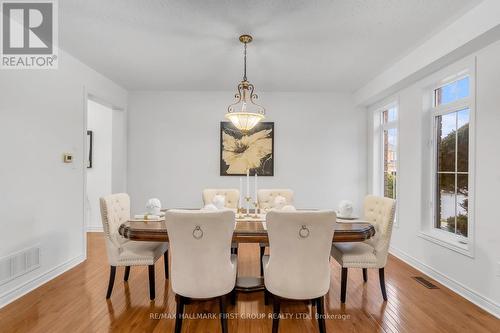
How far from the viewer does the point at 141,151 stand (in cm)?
465

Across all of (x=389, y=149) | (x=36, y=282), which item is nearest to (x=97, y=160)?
(x=36, y=282)

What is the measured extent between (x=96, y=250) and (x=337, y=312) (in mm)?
3386

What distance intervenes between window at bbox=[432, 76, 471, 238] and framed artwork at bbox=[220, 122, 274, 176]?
2388mm

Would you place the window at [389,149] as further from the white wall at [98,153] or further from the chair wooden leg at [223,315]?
the white wall at [98,153]

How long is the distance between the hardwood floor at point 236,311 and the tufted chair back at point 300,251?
1.50 feet

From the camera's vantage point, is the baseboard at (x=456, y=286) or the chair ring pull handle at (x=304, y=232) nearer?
the chair ring pull handle at (x=304, y=232)

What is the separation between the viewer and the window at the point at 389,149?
4062 mm

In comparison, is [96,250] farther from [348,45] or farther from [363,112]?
[363,112]

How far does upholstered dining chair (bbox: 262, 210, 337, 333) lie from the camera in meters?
1.71

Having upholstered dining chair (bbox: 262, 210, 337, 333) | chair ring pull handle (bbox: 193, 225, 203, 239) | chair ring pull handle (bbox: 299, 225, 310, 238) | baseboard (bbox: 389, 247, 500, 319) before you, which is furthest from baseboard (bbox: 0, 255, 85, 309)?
baseboard (bbox: 389, 247, 500, 319)

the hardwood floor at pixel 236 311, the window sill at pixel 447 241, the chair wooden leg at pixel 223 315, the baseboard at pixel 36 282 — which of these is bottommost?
the hardwood floor at pixel 236 311

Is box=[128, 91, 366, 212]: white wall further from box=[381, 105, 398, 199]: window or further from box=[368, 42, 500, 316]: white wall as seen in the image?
box=[368, 42, 500, 316]: white wall

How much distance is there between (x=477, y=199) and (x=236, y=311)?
2.42 meters

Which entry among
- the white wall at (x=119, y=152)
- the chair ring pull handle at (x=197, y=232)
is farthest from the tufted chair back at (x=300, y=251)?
the white wall at (x=119, y=152)
